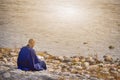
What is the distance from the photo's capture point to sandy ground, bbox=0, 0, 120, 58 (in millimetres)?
13219

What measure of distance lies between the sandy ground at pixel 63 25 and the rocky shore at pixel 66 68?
808 mm

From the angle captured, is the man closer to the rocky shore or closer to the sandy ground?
the rocky shore

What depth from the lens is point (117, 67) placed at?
11.0 m

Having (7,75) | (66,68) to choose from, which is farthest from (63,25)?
(7,75)

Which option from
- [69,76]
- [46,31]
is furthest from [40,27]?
[69,76]

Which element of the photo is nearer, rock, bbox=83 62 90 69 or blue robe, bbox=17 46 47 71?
blue robe, bbox=17 46 47 71

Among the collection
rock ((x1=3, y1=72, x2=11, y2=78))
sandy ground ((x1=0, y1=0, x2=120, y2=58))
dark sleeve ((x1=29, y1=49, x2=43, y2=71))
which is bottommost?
rock ((x1=3, y1=72, x2=11, y2=78))

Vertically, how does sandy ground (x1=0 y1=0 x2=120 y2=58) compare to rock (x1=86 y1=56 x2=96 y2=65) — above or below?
above

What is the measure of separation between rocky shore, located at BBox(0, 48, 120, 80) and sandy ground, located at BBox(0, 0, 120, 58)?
2.65 ft

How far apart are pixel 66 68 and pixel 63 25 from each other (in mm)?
6313

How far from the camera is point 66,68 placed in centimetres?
1045

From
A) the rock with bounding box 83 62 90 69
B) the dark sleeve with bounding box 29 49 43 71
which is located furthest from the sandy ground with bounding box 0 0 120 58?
the dark sleeve with bounding box 29 49 43 71

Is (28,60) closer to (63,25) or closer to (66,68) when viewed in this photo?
(66,68)

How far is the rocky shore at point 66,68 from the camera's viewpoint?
8500 mm
